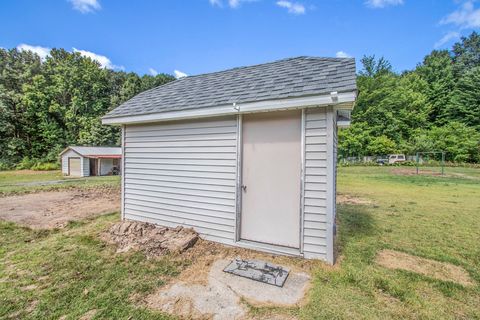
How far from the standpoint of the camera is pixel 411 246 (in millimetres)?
3848

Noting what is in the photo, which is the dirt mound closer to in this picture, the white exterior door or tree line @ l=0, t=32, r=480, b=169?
the white exterior door

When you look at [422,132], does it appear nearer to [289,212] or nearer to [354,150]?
[354,150]

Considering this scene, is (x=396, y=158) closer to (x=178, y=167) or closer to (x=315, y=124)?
(x=315, y=124)

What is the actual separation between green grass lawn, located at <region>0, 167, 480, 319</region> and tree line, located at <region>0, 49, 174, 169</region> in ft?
89.1

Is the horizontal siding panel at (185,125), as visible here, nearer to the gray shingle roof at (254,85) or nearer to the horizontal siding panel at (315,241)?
the gray shingle roof at (254,85)

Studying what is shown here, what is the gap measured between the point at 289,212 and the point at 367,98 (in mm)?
30229

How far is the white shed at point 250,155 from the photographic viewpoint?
3139 millimetres

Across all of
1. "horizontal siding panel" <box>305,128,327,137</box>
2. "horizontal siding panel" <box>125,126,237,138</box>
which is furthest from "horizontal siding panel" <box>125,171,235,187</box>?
"horizontal siding panel" <box>305,128,327,137</box>

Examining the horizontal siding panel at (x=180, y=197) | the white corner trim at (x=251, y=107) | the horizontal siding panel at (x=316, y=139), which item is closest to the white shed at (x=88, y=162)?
the horizontal siding panel at (x=180, y=197)

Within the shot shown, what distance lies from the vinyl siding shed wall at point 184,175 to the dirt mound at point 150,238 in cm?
22

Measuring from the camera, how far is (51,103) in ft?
92.0

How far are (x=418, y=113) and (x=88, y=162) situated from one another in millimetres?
36186

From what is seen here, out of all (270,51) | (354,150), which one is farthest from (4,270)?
(354,150)

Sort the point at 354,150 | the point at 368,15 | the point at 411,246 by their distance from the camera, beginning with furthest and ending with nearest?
the point at 354,150
the point at 368,15
the point at 411,246
